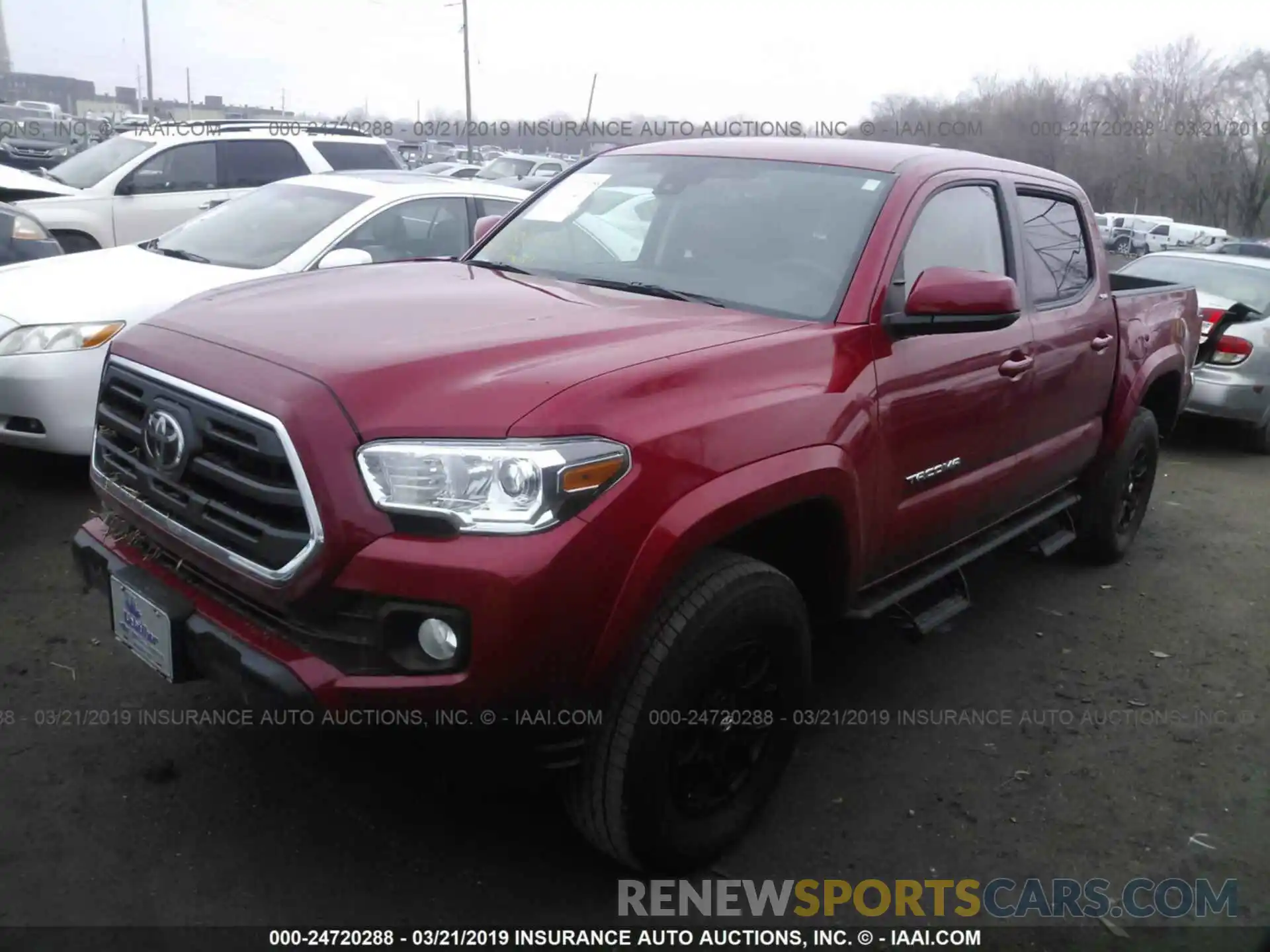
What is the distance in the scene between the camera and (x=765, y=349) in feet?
9.25

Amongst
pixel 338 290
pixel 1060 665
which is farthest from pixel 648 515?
pixel 1060 665

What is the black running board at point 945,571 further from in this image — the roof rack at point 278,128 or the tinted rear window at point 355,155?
the roof rack at point 278,128

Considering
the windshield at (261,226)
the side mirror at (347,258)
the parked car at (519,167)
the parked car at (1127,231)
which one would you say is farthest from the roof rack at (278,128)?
the parked car at (1127,231)

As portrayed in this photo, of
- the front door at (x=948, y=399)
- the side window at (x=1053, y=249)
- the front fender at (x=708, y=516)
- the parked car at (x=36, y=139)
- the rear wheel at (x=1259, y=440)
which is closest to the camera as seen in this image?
the front fender at (x=708, y=516)

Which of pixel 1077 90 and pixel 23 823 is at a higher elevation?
pixel 1077 90

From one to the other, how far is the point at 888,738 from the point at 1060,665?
3.58 ft

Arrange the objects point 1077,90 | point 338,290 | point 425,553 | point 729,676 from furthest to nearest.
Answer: point 1077,90 → point 338,290 → point 729,676 → point 425,553

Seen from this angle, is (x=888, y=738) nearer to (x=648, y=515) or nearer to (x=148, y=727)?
(x=648, y=515)

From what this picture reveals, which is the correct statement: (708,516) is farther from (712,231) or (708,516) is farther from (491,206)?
(491,206)

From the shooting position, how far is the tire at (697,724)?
2.52 metres

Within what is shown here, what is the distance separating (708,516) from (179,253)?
4.71m

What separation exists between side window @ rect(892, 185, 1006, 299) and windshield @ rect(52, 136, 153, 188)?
918cm

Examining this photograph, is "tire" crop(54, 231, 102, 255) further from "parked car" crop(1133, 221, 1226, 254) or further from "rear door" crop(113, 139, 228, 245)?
"parked car" crop(1133, 221, 1226, 254)

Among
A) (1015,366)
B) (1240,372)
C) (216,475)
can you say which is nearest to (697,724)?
(216,475)
